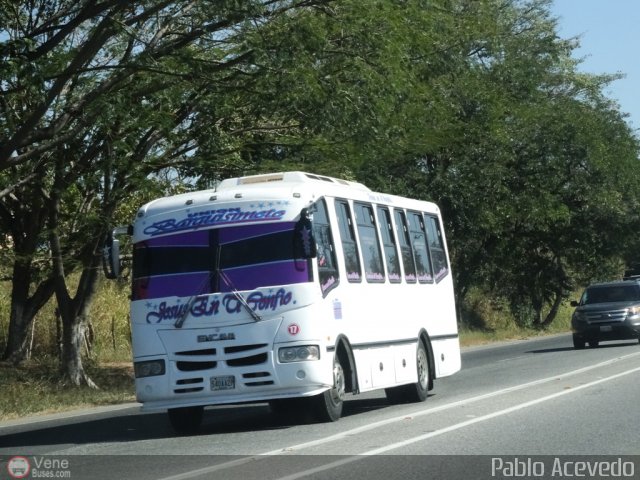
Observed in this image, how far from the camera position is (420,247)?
19188mm

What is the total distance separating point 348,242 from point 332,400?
2.27 meters

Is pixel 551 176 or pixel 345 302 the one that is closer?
pixel 345 302

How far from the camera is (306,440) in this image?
12883 mm

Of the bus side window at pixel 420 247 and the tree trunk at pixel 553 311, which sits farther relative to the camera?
the tree trunk at pixel 553 311

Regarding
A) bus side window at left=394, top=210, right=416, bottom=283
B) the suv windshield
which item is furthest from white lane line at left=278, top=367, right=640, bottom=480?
the suv windshield

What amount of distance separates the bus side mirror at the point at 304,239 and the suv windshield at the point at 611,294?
66.1 feet

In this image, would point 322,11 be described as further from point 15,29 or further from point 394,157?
point 394,157

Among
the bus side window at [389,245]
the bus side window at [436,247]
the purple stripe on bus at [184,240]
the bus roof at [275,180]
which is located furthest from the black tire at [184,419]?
the bus side window at [436,247]

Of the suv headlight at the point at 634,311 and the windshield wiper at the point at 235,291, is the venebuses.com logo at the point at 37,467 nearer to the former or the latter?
the windshield wiper at the point at 235,291

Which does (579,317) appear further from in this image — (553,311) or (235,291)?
(553,311)

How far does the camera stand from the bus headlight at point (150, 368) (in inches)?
573

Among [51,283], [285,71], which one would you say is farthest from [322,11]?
[51,283]

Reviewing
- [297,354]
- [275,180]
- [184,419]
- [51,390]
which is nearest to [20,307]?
[51,390]

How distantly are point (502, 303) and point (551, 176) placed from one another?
11281mm
